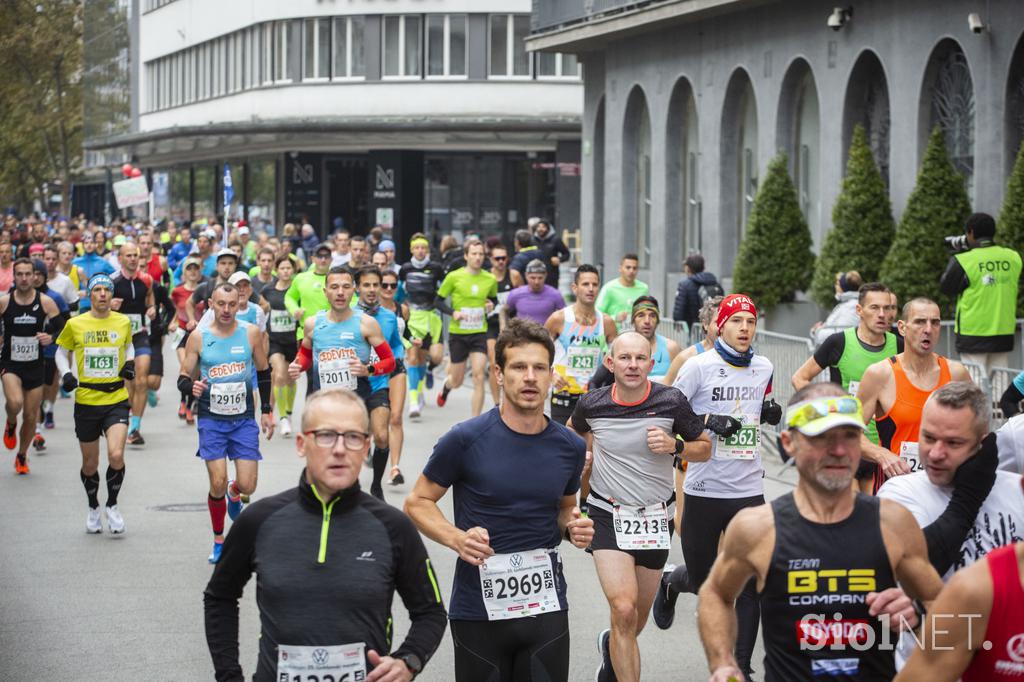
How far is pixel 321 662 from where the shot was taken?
4.97 meters

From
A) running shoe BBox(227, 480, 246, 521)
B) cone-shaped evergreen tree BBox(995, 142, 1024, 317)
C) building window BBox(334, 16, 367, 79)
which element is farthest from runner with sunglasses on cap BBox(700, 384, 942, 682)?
building window BBox(334, 16, 367, 79)

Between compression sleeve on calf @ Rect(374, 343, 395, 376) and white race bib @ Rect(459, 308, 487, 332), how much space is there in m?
5.47

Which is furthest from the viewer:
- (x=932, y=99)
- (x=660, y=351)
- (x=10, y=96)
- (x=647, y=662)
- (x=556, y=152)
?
(x=10, y=96)

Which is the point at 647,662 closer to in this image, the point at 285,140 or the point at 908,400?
the point at 908,400

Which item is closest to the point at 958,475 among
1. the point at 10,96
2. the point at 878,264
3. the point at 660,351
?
the point at 660,351

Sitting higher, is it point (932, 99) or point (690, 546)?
point (932, 99)

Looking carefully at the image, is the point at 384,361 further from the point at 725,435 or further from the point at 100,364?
the point at 725,435

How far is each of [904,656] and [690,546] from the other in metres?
3.62

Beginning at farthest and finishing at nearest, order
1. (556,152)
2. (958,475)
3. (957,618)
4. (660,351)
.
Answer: (556,152)
(660,351)
(958,475)
(957,618)

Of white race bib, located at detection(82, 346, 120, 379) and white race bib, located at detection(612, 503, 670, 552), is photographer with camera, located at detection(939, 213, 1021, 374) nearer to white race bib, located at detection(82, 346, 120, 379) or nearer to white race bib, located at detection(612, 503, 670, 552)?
white race bib, located at detection(82, 346, 120, 379)

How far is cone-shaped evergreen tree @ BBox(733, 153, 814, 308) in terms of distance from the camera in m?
24.5

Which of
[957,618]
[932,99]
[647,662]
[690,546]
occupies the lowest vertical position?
[647,662]

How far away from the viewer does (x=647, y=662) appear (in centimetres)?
892

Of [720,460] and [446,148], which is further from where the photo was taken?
[446,148]
